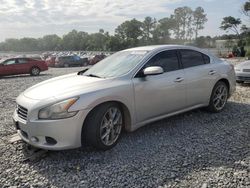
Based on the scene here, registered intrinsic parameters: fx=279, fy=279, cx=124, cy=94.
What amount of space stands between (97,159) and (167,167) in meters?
0.95

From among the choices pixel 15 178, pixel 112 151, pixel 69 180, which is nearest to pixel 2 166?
pixel 15 178

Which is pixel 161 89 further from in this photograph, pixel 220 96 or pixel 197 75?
pixel 220 96

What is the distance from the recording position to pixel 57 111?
3596mm

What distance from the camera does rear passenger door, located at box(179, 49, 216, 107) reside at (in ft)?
16.9

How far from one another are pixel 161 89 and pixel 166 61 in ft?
2.05

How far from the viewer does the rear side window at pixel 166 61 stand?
4711 mm

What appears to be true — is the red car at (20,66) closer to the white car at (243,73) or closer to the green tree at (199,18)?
the white car at (243,73)

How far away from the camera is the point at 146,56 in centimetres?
463

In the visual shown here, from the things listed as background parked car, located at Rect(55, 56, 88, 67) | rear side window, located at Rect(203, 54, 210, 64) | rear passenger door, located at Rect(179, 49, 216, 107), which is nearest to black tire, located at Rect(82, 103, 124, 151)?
rear passenger door, located at Rect(179, 49, 216, 107)

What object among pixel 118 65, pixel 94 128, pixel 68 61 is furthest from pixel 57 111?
pixel 68 61

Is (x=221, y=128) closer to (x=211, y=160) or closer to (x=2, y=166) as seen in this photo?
(x=211, y=160)

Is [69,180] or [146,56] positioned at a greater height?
[146,56]

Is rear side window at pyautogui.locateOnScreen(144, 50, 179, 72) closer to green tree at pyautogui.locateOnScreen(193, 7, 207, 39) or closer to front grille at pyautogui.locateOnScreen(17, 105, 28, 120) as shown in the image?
front grille at pyautogui.locateOnScreen(17, 105, 28, 120)

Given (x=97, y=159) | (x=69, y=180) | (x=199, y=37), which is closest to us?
(x=69, y=180)
